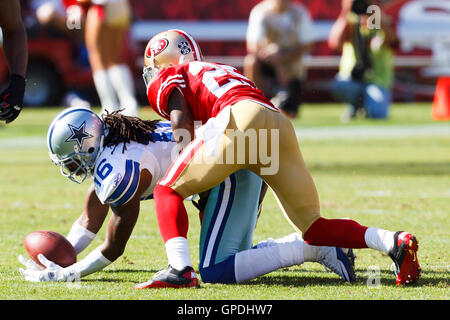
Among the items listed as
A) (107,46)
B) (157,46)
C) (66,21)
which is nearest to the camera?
(157,46)

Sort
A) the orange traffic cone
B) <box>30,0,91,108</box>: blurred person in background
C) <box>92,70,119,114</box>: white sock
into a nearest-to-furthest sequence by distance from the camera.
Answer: <box>92,70,119,114</box>: white sock → <box>30,0,91,108</box>: blurred person in background → the orange traffic cone

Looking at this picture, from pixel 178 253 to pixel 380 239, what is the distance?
3.05 ft

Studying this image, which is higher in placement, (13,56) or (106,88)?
(13,56)

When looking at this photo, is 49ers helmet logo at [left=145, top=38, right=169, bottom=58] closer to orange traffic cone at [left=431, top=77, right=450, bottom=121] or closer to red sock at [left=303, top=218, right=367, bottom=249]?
red sock at [left=303, top=218, right=367, bottom=249]

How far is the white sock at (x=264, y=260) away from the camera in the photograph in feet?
13.5

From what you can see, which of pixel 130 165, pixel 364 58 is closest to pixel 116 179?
pixel 130 165

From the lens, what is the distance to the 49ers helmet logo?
453cm

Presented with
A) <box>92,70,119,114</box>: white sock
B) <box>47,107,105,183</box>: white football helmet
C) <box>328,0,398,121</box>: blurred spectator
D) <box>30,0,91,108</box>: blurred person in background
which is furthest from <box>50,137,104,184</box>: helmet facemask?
<box>328,0,398,121</box>: blurred spectator

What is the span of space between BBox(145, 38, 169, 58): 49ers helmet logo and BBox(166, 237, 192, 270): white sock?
112 centimetres

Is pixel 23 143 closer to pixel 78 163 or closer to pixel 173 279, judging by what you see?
pixel 78 163

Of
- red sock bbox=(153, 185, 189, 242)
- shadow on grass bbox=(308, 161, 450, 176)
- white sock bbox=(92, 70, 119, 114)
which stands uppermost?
red sock bbox=(153, 185, 189, 242)

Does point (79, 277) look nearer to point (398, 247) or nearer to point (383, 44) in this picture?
point (398, 247)

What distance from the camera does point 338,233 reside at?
13.1 ft

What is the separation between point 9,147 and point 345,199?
5857 mm
